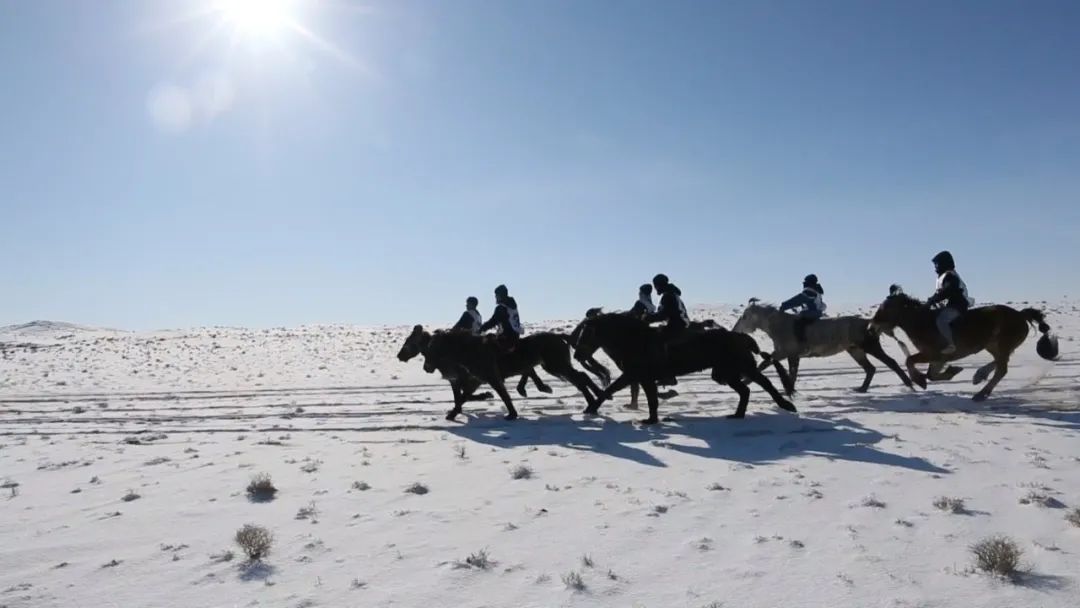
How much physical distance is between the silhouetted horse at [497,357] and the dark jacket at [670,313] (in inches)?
77.4

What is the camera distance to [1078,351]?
59.2 feet

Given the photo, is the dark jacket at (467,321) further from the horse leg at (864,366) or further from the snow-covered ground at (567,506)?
the horse leg at (864,366)

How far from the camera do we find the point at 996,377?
11352 millimetres

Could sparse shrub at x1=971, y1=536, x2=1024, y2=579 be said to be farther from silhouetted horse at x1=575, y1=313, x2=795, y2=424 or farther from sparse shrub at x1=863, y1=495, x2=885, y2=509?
silhouetted horse at x1=575, y1=313, x2=795, y2=424

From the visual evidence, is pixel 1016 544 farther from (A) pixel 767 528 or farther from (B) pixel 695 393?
(B) pixel 695 393

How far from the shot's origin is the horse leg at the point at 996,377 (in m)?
11.0

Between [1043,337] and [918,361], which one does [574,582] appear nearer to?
[918,361]

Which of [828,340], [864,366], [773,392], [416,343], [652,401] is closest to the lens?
[652,401]

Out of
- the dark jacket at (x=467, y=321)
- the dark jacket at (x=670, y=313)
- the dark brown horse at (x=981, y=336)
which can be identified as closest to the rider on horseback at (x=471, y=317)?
the dark jacket at (x=467, y=321)

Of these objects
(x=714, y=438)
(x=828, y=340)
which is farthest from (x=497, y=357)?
(x=828, y=340)

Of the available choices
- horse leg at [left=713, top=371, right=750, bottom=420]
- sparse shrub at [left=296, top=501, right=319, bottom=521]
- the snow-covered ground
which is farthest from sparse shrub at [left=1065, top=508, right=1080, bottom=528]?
sparse shrub at [left=296, top=501, right=319, bottom=521]

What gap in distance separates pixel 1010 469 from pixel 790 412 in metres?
4.21

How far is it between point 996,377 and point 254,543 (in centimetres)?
1172

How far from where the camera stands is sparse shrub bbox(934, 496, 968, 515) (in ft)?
17.3
